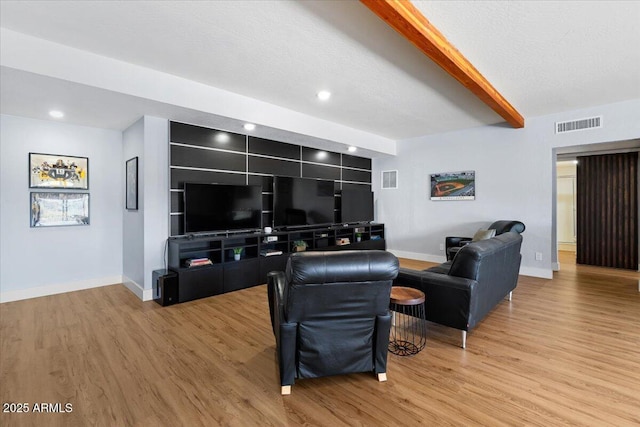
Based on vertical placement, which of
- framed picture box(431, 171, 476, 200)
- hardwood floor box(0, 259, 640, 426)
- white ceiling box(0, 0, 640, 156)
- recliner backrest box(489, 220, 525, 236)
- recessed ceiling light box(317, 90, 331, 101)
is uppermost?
recessed ceiling light box(317, 90, 331, 101)

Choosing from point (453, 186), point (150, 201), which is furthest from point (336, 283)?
point (453, 186)

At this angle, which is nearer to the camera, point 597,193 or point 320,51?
point 320,51

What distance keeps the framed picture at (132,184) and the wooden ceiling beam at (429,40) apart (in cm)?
376

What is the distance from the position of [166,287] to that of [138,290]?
73cm

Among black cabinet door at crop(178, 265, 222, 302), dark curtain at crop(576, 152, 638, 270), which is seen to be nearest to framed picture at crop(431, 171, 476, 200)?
dark curtain at crop(576, 152, 638, 270)

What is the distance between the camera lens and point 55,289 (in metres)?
4.23

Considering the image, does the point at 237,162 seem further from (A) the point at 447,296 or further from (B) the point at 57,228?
(A) the point at 447,296

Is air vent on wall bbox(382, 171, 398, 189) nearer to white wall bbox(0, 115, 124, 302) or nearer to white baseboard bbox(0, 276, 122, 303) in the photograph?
white wall bbox(0, 115, 124, 302)

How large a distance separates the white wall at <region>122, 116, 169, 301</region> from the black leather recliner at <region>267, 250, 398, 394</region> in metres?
2.75

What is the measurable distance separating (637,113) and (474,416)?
17.1 ft

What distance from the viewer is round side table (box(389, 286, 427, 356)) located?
2451 millimetres

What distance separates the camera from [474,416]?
178 centimetres

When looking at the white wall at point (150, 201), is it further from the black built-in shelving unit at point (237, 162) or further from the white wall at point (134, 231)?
the black built-in shelving unit at point (237, 162)

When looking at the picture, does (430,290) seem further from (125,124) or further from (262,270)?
(125,124)
